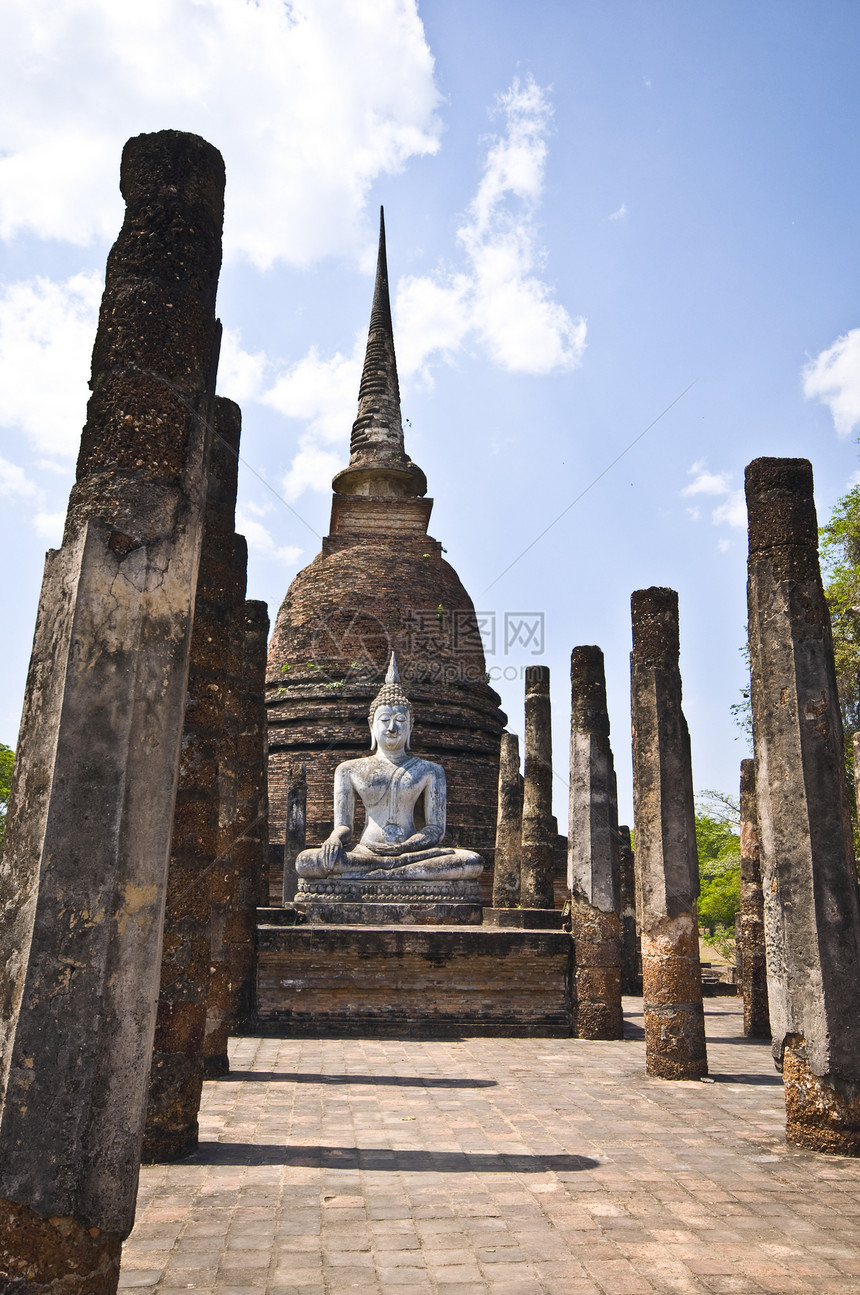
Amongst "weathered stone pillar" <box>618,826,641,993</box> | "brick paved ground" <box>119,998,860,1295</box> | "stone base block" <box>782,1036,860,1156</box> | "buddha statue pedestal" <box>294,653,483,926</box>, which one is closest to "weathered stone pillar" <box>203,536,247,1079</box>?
"brick paved ground" <box>119,998,860,1295</box>

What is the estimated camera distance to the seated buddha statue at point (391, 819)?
12.1 meters

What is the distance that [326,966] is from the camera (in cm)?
952

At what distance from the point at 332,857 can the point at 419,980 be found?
108 inches

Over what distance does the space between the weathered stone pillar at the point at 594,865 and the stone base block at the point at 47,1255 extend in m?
7.12

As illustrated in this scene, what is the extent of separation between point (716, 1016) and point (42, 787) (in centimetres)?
1112

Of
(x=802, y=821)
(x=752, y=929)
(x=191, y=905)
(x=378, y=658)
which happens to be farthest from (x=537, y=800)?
(x=191, y=905)

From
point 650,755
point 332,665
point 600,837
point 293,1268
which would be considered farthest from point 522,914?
point 332,665

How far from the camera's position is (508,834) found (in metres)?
15.8

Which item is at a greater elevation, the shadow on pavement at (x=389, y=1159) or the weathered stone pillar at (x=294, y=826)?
the weathered stone pillar at (x=294, y=826)

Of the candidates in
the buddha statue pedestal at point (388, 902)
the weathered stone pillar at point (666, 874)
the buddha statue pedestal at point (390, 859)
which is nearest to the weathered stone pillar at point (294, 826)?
the buddha statue pedestal at point (390, 859)

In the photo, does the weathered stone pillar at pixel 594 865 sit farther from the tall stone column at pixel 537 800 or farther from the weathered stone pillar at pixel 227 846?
the tall stone column at pixel 537 800

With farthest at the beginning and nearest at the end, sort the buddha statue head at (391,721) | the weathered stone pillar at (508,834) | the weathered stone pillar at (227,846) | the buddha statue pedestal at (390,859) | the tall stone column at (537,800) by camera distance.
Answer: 1. the weathered stone pillar at (508,834)
2. the tall stone column at (537,800)
3. the buddha statue head at (391,721)
4. the buddha statue pedestal at (390,859)
5. the weathered stone pillar at (227,846)

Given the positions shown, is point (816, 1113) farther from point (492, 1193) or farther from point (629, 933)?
point (629, 933)

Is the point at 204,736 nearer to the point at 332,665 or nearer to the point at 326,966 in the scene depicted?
the point at 326,966
